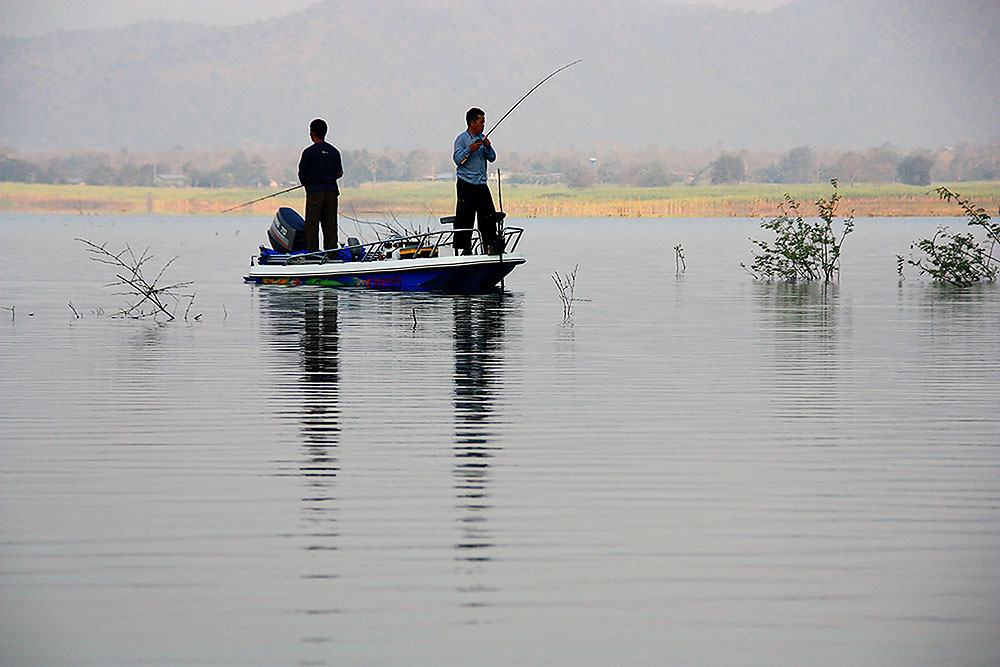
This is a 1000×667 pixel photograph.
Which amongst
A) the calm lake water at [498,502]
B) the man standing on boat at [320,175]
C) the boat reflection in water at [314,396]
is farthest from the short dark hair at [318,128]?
the calm lake water at [498,502]

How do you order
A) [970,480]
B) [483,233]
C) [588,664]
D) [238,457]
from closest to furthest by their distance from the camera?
1. [588,664]
2. [970,480]
3. [238,457]
4. [483,233]

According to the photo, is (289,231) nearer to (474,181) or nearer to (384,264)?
(384,264)

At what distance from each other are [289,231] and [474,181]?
3.16 metres

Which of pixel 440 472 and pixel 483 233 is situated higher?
pixel 483 233

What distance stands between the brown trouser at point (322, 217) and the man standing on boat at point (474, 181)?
1.80m

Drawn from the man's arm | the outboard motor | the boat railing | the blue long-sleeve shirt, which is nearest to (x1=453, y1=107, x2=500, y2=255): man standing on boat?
the blue long-sleeve shirt

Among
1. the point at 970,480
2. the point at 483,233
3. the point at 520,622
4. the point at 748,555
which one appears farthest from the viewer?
the point at 483,233

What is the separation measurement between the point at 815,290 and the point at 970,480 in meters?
15.4

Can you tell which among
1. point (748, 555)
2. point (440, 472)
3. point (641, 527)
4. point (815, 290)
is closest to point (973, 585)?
point (748, 555)

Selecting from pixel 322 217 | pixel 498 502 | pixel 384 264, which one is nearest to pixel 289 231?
pixel 322 217

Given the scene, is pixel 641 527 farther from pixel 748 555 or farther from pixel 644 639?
pixel 644 639

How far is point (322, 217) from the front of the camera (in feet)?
60.4

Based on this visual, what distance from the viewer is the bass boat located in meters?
18.1

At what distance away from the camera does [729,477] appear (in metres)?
6.43
